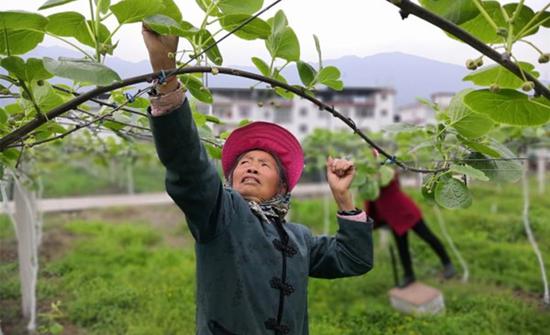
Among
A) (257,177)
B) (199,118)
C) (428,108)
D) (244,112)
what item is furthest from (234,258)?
(244,112)

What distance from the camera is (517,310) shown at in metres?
2.55

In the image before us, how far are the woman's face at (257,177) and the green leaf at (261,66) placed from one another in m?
0.23

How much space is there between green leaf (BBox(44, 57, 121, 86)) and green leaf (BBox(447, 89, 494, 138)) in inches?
23.5

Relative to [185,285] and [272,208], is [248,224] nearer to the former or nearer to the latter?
[272,208]

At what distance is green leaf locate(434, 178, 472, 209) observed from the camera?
805 mm

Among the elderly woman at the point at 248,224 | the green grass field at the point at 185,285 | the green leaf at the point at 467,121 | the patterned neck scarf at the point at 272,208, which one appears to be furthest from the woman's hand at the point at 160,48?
the green grass field at the point at 185,285

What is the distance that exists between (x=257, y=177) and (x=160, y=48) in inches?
17.7

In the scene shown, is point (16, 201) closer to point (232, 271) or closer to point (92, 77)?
point (232, 271)

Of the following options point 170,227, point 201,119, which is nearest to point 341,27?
point 201,119

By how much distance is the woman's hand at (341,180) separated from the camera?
1.05 metres

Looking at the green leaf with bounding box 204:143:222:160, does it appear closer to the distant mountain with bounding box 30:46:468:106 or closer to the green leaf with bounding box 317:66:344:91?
the distant mountain with bounding box 30:46:468:106

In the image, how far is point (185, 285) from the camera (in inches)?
118

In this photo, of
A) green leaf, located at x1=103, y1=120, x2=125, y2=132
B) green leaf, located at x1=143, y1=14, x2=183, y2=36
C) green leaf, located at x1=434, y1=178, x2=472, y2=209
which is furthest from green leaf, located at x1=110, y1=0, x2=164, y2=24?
green leaf, located at x1=434, y1=178, x2=472, y2=209

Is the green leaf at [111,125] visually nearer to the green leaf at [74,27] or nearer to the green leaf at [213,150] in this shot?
the green leaf at [213,150]
